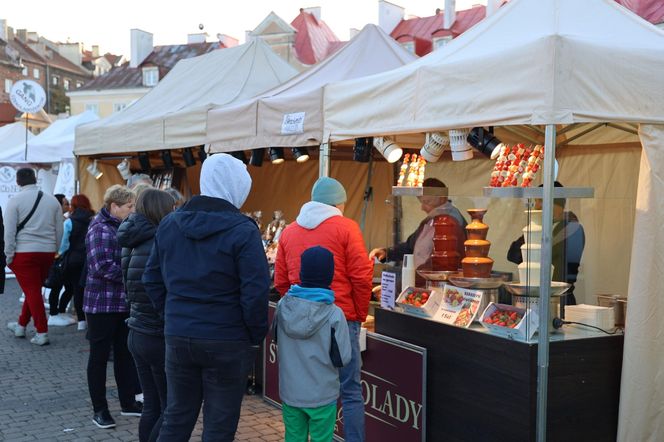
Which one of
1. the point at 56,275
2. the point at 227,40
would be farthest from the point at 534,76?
the point at 227,40

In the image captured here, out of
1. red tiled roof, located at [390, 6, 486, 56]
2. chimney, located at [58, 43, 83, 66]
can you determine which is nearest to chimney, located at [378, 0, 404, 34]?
red tiled roof, located at [390, 6, 486, 56]

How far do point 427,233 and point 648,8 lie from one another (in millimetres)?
10403

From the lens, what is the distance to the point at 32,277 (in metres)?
7.10

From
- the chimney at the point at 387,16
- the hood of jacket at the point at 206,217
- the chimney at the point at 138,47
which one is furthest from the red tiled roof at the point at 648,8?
the chimney at the point at 138,47

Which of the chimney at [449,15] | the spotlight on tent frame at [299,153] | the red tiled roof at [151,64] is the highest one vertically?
the chimney at [449,15]

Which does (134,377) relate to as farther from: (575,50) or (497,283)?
(575,50)

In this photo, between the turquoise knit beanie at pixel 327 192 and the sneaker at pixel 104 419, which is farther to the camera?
the sneaker at pixel 104 419

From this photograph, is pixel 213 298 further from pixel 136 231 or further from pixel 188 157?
pixel 188 157

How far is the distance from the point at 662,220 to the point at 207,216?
2.29m

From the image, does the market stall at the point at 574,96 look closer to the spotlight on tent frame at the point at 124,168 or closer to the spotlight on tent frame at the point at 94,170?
the spotlight on tent frame at the point at 124,168

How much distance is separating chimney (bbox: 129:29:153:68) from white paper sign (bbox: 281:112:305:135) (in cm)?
4040

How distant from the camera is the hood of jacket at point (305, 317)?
→ 333 centimetres

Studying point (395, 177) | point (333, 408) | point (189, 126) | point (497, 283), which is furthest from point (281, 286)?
point (395, 177)

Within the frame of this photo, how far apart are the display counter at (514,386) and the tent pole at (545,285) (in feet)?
0.11
